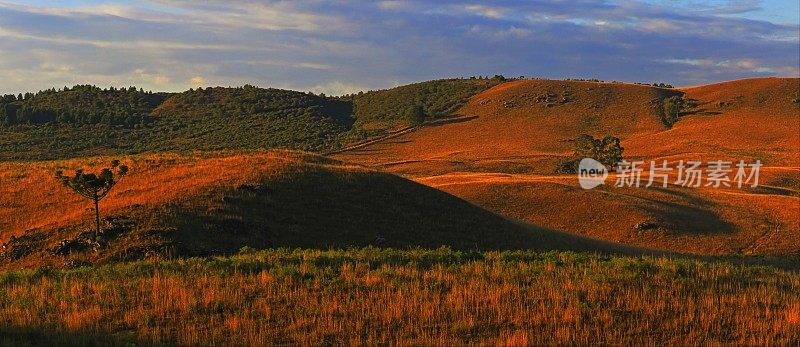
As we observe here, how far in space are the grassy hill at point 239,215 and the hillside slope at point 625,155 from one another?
13.1 metres

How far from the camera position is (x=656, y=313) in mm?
10602

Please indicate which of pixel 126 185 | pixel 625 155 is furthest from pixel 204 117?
pixel 126 185

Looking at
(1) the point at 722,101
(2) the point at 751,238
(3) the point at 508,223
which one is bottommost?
(2) the point at 751,238

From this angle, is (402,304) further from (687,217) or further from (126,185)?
(687,217)

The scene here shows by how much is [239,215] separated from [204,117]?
126m

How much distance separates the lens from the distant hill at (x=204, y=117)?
113 m

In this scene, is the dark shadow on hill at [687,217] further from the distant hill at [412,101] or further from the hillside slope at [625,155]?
the distant hill at [412,101]

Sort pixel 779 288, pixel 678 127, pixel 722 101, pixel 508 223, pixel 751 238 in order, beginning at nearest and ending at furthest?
1. pixel 779 288
2. pixel 508 223
3. pixel 751 238
4. pixel 678 127
5. pixel 722 101

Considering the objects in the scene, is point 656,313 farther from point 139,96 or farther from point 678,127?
point 139,96

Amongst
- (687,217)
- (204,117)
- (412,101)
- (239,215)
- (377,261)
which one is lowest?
(687,217)

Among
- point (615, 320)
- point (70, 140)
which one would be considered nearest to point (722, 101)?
point (70, 140)

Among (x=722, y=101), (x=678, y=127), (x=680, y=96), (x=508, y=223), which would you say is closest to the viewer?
(x=508, y=223)

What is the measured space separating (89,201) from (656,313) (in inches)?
973

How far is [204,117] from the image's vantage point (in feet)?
474
